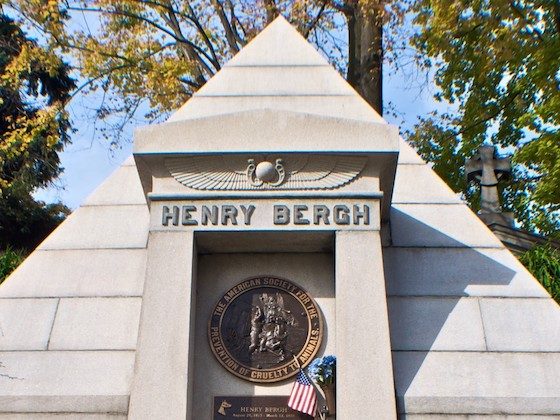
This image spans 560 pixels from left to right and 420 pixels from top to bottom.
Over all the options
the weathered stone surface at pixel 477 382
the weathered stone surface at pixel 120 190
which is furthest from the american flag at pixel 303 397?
the weathered stone surface at pixel 120 190

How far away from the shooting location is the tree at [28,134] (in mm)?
17641

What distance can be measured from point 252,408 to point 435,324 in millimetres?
1929

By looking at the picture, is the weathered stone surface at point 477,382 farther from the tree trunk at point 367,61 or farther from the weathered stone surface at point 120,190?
the tree trunk at point 367,61

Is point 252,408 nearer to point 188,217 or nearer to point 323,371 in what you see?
point 323,371

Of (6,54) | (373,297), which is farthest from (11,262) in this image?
(6,54)

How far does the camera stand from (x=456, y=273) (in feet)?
27.3

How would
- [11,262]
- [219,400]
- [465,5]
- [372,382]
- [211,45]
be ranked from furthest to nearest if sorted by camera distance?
[211,45] < [465,5] < [11,262] < [219,400] < [372,382]

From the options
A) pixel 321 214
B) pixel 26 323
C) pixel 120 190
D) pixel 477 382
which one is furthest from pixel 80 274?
pixel 477 382

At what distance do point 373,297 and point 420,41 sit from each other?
10.6 meters

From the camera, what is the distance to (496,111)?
20078mm

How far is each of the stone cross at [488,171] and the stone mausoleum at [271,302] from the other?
10238mm

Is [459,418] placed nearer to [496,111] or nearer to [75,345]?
[75,345]

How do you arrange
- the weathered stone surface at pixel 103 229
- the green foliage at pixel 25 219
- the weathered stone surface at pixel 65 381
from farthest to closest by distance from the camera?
the green foliage at pixel 25 219, the weathered stone surface at pixel 103 229, the weathered stone surface at pixel 65 381

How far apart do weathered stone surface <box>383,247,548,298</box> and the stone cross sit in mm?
10233
